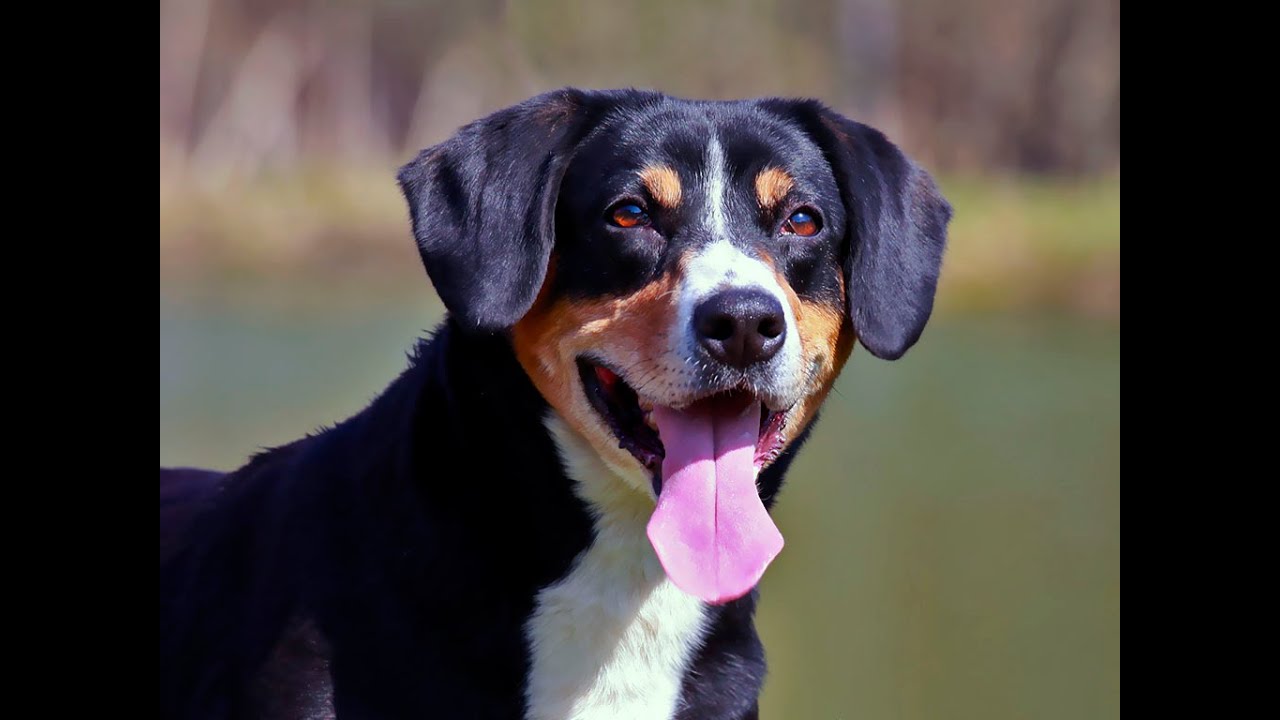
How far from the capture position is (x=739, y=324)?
127 inches

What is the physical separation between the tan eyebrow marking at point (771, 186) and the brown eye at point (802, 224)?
0.18 feet

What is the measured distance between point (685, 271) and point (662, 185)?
277 mm

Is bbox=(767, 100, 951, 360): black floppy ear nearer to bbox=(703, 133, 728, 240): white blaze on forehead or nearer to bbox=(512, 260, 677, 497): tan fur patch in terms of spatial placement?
bbox=(703, 133, 728, 240): white blaze on forehead

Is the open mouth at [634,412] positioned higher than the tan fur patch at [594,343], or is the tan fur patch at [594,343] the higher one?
the tan fur patch at [594,343]

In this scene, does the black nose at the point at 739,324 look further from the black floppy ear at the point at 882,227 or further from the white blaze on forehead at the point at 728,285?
the black floppy ear at the point at 882,227

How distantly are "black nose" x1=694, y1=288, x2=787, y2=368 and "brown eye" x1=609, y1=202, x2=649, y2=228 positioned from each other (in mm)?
344

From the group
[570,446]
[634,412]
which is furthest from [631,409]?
[570,446]

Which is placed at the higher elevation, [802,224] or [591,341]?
[802,224]

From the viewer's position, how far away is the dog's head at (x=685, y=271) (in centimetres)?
331

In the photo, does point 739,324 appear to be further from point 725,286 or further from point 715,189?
point 715,189

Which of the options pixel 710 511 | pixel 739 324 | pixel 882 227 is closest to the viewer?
pixel 739 324

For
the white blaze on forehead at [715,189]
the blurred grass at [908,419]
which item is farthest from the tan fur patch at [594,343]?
the blurred grass at [908,419]

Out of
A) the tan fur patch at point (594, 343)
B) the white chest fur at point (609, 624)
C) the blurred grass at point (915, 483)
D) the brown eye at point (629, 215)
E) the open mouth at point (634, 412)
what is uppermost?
the brown eye at point (629, 215)

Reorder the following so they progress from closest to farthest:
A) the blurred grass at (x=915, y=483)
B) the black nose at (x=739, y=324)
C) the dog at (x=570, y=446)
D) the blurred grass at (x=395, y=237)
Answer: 1. the black nose at (x=739, y=324)
2. the dog at (x=570, y=446)
3. the blurred grass at (x=915, y=483)
4. the blurred grass at (x=395, y=237)
